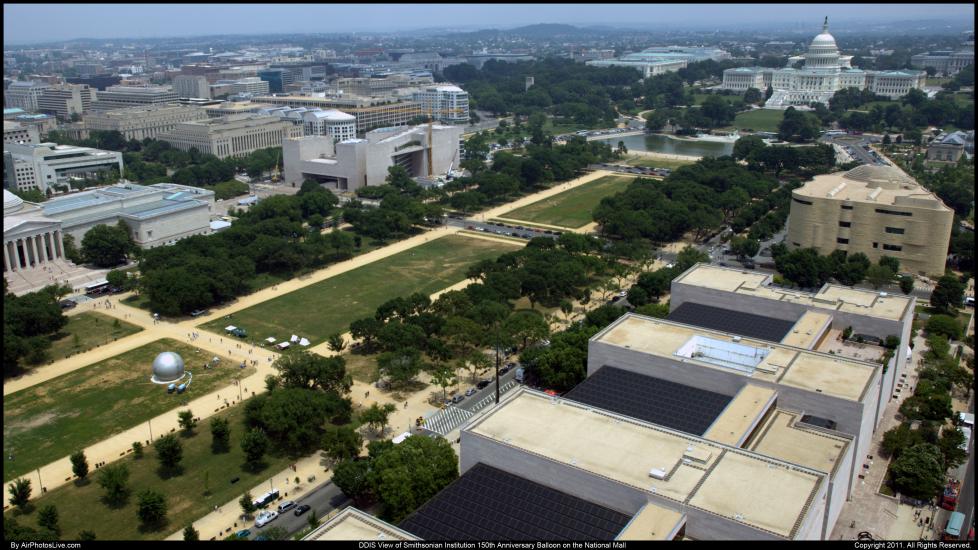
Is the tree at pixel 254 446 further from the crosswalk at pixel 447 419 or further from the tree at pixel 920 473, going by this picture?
the tree at pixel 920 473

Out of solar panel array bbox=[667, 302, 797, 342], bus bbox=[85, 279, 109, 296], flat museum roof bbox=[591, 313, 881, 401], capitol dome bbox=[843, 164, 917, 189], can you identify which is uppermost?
capitol dome bbox=[843, 164, 917, 189]

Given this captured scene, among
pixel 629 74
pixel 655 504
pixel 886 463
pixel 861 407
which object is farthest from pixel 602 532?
pixel 629 74

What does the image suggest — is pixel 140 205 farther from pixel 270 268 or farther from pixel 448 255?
pixel 448 255

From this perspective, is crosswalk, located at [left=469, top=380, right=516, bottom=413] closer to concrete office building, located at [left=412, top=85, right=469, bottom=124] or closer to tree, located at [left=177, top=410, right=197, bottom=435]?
tree, located at [left=177, top=410, right=197, bottom=435]

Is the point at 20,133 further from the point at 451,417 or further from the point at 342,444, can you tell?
the point at 342,444

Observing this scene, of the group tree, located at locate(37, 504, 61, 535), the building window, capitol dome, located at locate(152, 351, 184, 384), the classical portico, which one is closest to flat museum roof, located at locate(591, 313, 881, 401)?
capitol dome, located at locate(152, 351, 184, 384)
